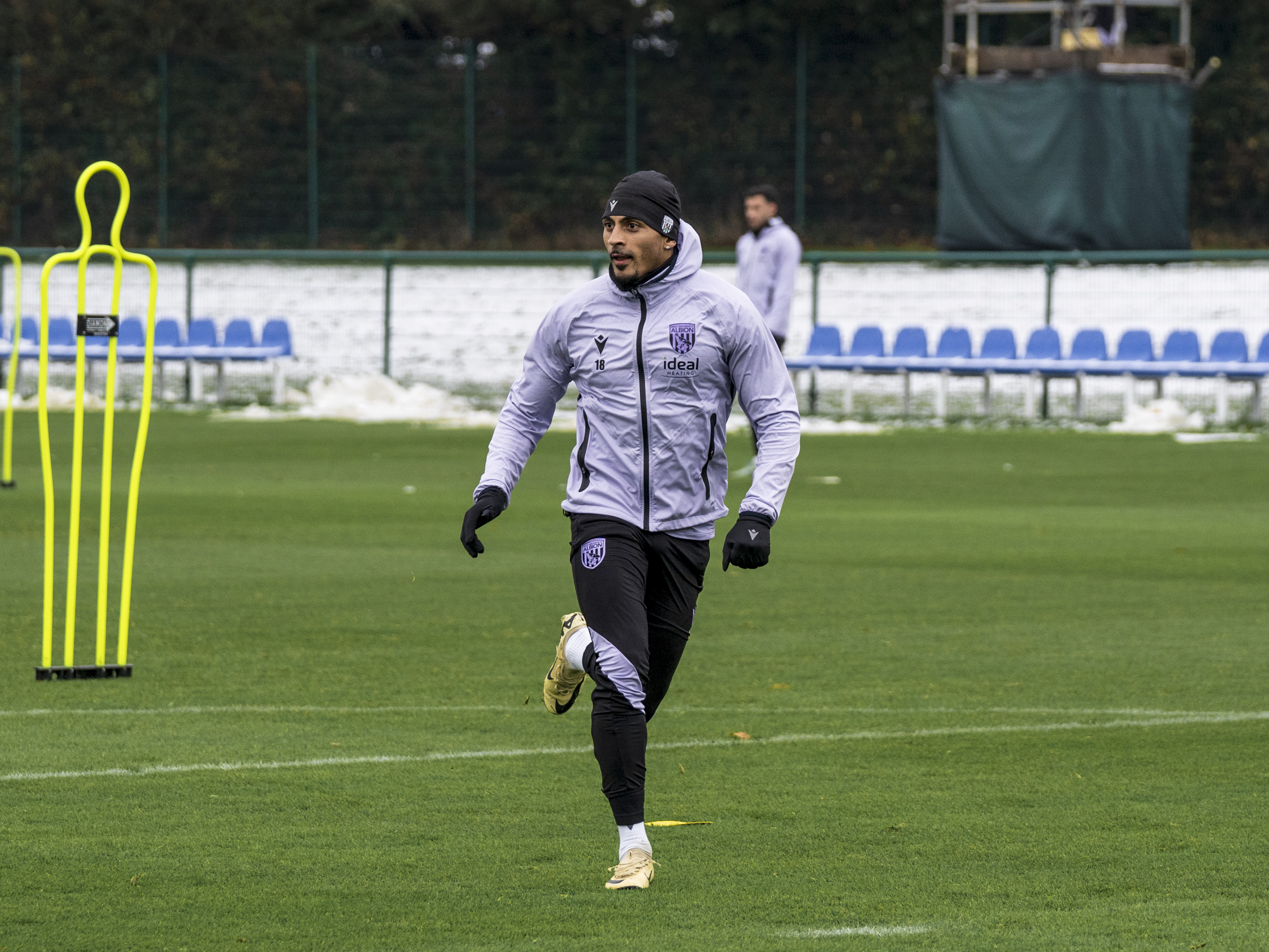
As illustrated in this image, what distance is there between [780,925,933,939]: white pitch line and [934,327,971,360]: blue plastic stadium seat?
20.3 m

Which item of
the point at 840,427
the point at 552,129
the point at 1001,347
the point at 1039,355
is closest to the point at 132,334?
the point at 840,427

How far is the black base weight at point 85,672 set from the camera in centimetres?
914

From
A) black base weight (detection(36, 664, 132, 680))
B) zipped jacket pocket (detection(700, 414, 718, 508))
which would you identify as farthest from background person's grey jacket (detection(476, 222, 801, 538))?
black base weight (detection(36, 664, 132, 680))

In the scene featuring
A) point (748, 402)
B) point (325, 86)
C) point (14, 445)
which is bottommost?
point (14, 445)

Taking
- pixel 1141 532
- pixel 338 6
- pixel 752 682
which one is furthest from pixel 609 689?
pixel 338 6

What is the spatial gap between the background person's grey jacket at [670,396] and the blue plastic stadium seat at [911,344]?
19868 millimetres

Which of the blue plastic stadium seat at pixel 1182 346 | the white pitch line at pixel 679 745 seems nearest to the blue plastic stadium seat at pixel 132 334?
the blue plastic stadium seat at pixel 1182 346

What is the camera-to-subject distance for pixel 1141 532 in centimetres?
1486

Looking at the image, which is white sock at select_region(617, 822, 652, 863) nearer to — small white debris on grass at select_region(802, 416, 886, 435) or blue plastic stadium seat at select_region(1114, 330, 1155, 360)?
small white debris on grass at select_region(802, 416, 886, 435)

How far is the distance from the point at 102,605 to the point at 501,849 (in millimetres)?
3230

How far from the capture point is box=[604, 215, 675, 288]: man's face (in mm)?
6098

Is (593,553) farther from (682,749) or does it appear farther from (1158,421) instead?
(1158,421)

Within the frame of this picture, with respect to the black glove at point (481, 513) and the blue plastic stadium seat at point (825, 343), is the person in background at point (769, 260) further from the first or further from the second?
the black glove at point (481, 513)

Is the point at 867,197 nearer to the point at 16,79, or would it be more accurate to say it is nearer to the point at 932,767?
the point at 16,79
